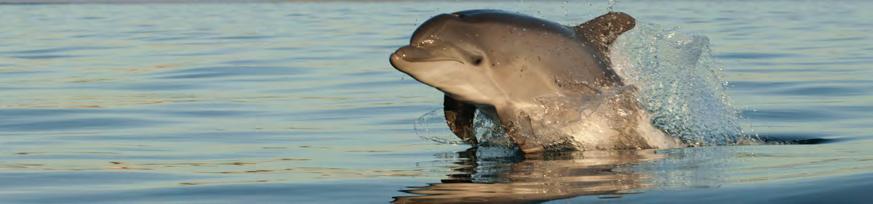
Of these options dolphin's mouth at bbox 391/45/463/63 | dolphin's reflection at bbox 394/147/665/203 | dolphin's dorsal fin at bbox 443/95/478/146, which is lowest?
dolphin's reflection at bbox 394/147/665/203

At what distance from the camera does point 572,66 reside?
761 centimetres

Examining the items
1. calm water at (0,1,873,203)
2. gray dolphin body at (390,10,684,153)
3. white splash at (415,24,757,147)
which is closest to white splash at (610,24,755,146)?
white splash at (415,24,757,147)

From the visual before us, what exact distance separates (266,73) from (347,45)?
5.47m

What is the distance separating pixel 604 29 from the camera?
788cm

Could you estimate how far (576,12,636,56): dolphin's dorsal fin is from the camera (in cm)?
780

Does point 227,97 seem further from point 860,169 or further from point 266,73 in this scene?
point 860,169

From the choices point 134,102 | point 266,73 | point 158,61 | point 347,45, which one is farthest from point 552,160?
point 347,45

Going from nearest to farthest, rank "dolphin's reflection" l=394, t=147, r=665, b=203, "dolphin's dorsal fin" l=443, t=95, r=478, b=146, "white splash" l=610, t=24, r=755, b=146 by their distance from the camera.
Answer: "dolphin's reflection" l=394, t=147, r=665, b=203 → "dolphin's dorsal fin" l=443, t=95, r=478, b=146 → "white splash" l=610, t=24, r=755, b=146

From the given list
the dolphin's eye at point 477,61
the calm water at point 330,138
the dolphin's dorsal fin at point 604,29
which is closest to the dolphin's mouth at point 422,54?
the dolphin's eye at point 477,61

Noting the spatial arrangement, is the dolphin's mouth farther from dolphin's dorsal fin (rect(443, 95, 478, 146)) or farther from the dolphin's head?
dolphin's dorsal fin (rect(443, 95, 478, 146))

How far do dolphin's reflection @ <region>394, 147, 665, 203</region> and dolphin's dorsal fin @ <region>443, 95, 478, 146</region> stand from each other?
126 millimetres

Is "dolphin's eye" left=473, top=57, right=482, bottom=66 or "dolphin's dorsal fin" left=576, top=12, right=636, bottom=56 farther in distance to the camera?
"dolphin's dorsal fin" left=576, top=12, right=636, bottom=56

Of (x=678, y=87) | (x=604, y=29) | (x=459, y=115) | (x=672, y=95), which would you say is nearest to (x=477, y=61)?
(x=459, y=115)

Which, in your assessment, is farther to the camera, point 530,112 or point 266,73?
point 266,73
